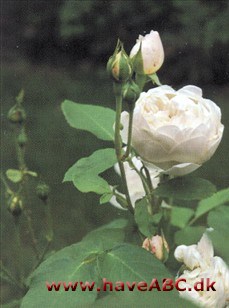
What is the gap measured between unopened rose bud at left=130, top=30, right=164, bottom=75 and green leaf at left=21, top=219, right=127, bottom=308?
0.37 ft

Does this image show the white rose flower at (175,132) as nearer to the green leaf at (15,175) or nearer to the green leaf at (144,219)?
the green leaf at (144,219)

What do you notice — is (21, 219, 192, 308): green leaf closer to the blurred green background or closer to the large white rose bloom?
the large white rose bloom

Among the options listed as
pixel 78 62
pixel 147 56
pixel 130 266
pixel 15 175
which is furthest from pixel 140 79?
pixel 78 62

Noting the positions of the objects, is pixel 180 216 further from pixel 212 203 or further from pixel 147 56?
pixel 147 56

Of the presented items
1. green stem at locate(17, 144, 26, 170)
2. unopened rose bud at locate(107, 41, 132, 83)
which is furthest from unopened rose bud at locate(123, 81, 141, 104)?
green stem at locate(17, 144, 26, 170)

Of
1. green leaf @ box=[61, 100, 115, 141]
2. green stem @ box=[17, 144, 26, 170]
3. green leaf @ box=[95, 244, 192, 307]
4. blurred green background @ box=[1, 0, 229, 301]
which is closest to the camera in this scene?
green leaf @ box=[95, 244, 192, 307]

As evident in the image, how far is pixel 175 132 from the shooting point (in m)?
0.46

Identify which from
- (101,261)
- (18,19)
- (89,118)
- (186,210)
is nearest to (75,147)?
(18,19)

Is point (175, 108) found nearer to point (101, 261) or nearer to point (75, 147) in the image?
point (101, 261)

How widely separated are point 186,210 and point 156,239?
0.98ft

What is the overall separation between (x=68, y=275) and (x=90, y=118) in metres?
0.18

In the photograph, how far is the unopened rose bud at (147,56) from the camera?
0.47 metres

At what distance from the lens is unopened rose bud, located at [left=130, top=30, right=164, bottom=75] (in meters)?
0.47

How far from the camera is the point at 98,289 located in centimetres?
41
